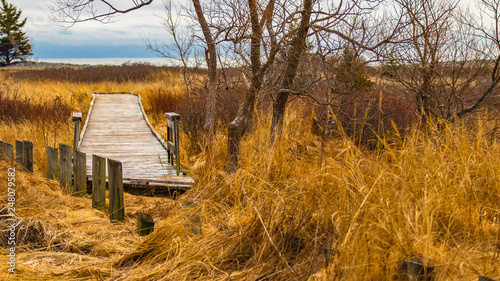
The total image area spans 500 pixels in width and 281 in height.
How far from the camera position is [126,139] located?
893cm

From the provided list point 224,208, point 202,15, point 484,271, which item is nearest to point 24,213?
point 224,208

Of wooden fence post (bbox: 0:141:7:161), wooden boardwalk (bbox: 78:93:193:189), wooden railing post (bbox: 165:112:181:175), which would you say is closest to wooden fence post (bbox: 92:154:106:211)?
wooden boardwalk (bbox: 78:93:193:189)

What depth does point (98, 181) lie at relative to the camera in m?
5.26

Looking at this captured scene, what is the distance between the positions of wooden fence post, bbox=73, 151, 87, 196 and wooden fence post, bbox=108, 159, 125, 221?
3.14 ft

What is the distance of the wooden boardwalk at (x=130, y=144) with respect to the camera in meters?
6.09

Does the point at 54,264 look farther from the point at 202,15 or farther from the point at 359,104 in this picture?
the point at 359,104

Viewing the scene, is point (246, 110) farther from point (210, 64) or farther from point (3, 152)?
point (3, 152)

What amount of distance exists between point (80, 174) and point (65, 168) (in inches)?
10.9

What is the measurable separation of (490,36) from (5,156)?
689cm

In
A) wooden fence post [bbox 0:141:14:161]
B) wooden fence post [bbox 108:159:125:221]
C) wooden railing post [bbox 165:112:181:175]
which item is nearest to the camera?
wooden fence post [bbox 108:159:125:221]

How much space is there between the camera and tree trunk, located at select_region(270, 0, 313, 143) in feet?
17.4

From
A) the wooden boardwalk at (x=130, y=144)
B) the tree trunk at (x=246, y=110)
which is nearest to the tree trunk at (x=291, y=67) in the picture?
the tree trunk at (x=246, y=110)

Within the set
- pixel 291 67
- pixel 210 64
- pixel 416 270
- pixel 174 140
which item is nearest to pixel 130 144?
pixel 174 140

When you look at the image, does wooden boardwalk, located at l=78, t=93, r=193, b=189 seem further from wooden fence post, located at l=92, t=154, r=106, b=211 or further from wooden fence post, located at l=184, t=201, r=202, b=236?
wooden fence post, located at l=184, t=201, r=202, b=236
